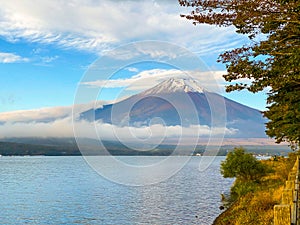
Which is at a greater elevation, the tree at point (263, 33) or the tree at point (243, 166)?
the tree at point (263, 33)

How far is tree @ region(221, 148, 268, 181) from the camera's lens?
63438 mm

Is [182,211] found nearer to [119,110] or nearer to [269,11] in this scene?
[119,110]

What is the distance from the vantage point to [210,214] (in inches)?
1978

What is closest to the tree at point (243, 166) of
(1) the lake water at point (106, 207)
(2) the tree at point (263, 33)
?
(1) the lake water at point (106, 207)

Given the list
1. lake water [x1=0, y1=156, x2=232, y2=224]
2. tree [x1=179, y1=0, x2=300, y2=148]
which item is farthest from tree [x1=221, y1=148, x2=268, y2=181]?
tree [x1=179, y1=0, x2=300, y2=148]

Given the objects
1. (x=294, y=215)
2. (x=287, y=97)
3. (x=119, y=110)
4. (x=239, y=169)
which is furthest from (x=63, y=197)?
(x=294, y=215)

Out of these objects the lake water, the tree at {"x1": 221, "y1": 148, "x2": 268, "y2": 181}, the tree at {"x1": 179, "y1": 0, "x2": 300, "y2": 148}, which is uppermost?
the tree at {"x1": 179, "y1": 0, "x2": 300, "y2": 148}

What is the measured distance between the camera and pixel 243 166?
63.2 m

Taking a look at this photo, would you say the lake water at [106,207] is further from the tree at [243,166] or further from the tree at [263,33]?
the tree at [263,33]

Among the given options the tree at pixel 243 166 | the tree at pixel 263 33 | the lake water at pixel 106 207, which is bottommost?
the lake water at pixel 106 207

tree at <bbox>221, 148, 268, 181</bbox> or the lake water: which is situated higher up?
tree at <bbox>221, 148, 268, 181</bbox>

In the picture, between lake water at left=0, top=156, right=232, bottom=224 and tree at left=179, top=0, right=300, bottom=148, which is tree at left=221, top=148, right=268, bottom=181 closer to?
lake water at left=0, top=156, right=232, bottom=224

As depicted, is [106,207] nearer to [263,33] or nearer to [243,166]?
[243,166]

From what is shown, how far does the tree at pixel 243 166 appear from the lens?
63.4 meters
